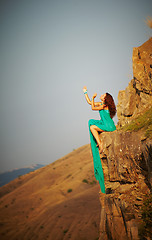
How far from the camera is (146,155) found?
3402mm

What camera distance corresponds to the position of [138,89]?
18.1 feet

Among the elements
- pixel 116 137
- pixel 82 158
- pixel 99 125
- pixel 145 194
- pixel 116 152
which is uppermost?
pixel 99 125

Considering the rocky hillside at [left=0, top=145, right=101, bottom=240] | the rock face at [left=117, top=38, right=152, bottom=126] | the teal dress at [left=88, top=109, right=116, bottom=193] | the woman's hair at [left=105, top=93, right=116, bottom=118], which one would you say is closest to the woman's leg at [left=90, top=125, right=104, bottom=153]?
the teal dress at [left=88, top=109, right=116, bottom=193]

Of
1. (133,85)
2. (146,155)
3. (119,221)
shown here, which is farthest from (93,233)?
(133,85)

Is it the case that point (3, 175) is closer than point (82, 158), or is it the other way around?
point (82, 158)

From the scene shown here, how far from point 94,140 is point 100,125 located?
1.99 ft

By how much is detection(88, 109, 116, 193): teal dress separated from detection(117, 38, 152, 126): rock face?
0.85 m

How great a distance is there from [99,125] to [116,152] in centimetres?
118

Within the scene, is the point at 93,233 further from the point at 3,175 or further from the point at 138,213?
the point at 3,175

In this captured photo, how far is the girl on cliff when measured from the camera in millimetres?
5005

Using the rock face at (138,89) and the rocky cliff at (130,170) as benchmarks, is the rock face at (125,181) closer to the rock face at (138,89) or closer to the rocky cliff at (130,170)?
the rocky cliff at (130,170)

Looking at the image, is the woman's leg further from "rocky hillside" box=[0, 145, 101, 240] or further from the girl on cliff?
"rocky hillside" box=[0, 145, 101, 240]

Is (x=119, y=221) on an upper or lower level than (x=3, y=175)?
upper

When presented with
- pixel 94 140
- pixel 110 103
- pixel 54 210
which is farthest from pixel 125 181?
pixel 54 210
